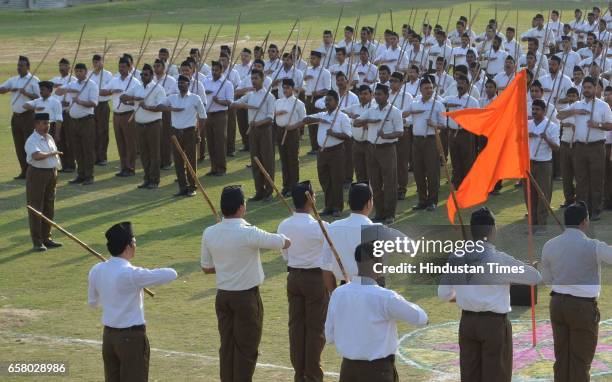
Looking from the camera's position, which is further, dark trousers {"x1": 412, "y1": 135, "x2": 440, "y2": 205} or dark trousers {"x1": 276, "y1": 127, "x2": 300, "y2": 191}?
dark trousers {"x1": 276, "y1": 127, "x2": 300, "y2": 191}

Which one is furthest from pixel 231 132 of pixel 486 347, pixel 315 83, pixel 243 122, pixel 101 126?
pixel 486 347

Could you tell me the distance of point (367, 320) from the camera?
893 cm

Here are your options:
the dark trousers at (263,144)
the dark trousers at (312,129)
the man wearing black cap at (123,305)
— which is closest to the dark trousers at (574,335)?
the man wearing black cap at (123,305)

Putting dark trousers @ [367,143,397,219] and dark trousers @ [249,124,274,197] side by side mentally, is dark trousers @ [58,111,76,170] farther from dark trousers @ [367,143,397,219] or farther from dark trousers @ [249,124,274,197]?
dark trousers @ [367,143,397,219]

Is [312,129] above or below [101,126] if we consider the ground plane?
below

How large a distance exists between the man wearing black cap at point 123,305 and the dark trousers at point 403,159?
10.4 meters

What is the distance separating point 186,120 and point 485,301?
12.0 meters

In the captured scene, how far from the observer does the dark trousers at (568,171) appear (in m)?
18.9

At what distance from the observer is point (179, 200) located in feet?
68.5

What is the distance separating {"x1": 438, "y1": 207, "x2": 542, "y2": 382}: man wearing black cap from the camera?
32.3 ft

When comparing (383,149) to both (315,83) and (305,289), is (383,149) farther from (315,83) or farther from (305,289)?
(305,289)

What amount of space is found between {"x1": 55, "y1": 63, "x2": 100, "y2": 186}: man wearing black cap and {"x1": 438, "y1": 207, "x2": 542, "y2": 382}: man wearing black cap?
13119 millimetres

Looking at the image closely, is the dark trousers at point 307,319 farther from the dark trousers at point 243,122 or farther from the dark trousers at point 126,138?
the dark trousers at point 243,122

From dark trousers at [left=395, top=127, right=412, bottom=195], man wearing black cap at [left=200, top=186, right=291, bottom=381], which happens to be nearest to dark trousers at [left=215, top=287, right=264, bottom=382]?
man wearing black cap at [left=200, top=186, right=291, bottom=381]
